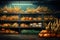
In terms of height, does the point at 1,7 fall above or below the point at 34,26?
above

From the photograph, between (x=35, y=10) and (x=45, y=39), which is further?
(x=35, y=10)

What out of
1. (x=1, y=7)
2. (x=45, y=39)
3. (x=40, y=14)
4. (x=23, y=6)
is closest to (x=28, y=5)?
(x=23, y=6)

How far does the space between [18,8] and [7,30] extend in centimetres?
89

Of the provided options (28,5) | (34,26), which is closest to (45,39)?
→ (34,26)

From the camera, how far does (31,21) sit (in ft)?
19.4

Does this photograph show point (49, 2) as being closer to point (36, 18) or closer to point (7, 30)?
point (36, 18)

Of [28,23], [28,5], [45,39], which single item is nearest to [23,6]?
[28,5]

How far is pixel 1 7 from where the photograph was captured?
6.26 metres

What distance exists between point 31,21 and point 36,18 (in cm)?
21

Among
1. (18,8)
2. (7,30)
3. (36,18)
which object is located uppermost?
(18,8)

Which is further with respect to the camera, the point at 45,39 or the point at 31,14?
the point at 31,14

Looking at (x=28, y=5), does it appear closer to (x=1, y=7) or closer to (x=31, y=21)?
(x=31, y=21)

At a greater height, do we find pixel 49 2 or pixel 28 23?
pixel 49 2

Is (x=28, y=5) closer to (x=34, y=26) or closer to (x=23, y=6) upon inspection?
Answer: (x=23, y=6)
